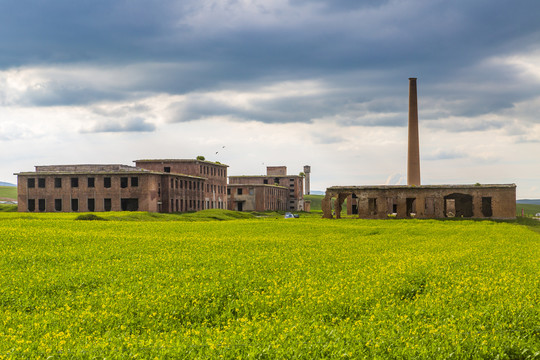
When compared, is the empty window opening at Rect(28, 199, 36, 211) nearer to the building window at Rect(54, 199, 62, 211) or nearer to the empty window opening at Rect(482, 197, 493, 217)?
the building window at Rect(54, 199, 62, 211)

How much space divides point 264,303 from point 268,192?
340ft

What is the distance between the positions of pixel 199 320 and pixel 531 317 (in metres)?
7.72

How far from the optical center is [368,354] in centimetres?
1019

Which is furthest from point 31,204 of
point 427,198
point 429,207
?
point 429,207

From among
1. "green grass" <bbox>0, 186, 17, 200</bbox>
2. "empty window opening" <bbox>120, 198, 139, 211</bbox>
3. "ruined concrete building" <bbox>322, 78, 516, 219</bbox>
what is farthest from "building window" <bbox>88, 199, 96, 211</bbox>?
"green grass" <bbox>0, 186, 17, 200</bbox>

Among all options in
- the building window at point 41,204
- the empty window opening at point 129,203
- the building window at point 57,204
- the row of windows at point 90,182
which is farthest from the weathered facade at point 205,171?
the building window at point 41,204

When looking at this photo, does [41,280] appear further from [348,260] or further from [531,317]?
[531,317]

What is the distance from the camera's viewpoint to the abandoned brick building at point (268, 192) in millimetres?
114812

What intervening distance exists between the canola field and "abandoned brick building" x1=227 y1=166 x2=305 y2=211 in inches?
3504

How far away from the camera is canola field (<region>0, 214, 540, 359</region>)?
10.6 m

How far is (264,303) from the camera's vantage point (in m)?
14.6

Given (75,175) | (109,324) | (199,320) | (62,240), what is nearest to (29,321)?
(109,324)

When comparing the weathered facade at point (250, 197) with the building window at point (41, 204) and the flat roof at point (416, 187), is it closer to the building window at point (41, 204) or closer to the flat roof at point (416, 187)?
the building window at point (41, 204)

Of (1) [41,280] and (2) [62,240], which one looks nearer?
(1) [41,280]
